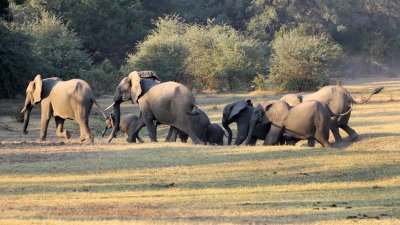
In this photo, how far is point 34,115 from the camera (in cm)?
4244

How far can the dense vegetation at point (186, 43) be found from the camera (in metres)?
55.8

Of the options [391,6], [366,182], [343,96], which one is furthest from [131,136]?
[391,6]

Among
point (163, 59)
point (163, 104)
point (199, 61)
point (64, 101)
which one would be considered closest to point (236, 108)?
point (163, 104)

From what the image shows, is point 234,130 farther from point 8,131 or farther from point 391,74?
point 391,74

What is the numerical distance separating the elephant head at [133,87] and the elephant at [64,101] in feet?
3.58

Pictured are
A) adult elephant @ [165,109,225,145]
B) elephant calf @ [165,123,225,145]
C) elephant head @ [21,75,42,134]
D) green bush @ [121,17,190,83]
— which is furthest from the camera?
green bush @ [121,17,190,83]

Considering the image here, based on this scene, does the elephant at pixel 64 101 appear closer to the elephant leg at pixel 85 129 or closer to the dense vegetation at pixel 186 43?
the elephant leg at pixel 85 129

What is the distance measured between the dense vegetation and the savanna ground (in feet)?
40.5

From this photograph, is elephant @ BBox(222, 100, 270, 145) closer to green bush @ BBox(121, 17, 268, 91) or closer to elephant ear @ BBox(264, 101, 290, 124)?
elephant ear @ BBox(264, 101, 290, 124)

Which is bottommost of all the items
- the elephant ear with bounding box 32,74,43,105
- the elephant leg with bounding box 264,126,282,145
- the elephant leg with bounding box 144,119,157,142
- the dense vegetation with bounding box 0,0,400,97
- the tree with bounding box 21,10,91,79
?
the dense vegetation with bounding box 0,0,400,97

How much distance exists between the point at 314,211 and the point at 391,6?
10526cm

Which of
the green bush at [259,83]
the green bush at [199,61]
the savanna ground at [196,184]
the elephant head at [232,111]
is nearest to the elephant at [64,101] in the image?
the savanna ground at [196,184]

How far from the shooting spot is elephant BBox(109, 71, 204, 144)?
28.6 meters

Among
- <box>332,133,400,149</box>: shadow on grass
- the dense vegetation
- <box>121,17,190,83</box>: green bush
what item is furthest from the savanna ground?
<box>121,17,190,83</box>: green bush
